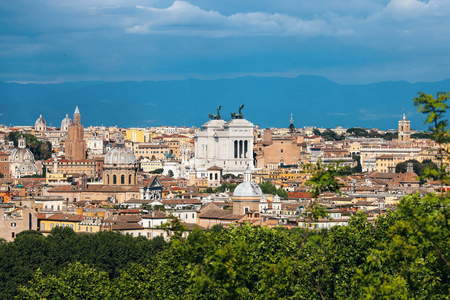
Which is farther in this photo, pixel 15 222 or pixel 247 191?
pixel 247 191

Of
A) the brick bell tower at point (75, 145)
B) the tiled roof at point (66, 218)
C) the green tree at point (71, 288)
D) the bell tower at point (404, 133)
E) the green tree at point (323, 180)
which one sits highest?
the bell tower at point (404, 133)

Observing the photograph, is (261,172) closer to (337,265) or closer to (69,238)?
(69,238)

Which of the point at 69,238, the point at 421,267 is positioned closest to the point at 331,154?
the point at 69,238

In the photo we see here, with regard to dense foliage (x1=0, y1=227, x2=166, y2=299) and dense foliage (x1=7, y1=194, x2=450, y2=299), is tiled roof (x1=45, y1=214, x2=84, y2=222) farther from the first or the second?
dense foliage (x1=0, y1=227, x2=166, y2=299)

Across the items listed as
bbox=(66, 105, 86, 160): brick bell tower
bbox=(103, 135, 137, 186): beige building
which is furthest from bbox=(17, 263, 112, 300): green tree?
bbox=(66, 105, 86, 160): brick bell tower

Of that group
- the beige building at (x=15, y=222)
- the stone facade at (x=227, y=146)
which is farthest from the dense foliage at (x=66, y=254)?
the stone facade at (x=227, y=146)

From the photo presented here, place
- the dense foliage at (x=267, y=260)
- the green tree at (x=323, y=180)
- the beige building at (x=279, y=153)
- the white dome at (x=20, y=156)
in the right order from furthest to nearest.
Answer: the beige building at (x=279, y=153) < the white dome at (x=20, y=156) < the dense foliage at (x=267, y=260) < the green tree at (x=323, y=180)

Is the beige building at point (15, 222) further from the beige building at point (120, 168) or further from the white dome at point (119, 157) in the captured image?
the white dome at point (119, 157)

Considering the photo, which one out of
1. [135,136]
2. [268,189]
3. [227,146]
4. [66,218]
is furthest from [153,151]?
[66,218]

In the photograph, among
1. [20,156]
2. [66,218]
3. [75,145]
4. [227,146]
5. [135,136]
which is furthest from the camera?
[135,136]

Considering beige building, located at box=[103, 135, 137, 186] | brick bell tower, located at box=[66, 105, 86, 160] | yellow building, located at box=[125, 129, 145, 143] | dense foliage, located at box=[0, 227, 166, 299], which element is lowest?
dense foliage, located at box=[0, 227, 166, 299]

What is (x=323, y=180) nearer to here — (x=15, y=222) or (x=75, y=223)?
(x=15, y=222)

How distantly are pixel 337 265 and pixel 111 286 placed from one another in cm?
656

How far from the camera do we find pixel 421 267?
22.4 metres
